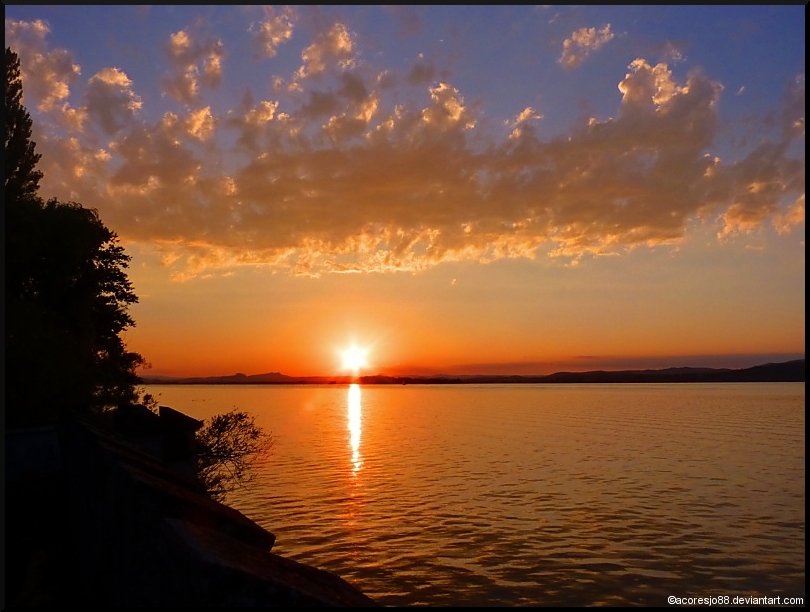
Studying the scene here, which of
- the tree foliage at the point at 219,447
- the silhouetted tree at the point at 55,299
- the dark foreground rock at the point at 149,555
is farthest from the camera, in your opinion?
the tree foliage at the point at 219,447

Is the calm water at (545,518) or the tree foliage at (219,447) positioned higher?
the tree foliage at (219,447)

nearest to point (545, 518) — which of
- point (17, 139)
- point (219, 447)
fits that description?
point (219, 447)

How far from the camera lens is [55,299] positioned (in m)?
31.9

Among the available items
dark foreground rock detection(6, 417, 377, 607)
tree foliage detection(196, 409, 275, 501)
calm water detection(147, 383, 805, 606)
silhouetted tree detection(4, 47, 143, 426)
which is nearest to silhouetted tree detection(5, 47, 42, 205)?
silhouetted tree detection(4, 47, 143, 426)

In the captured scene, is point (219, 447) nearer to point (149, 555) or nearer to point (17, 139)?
point (17, 139)

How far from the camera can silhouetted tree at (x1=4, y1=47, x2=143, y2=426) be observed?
2202 cm

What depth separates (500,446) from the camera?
5706 cm

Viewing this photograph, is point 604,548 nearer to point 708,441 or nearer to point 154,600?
point 154,600

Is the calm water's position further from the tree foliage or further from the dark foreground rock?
the dark foreground rock

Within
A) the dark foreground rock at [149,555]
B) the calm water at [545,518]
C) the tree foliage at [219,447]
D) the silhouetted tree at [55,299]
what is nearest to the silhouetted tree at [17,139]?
the silhouetted tree at [55,299]

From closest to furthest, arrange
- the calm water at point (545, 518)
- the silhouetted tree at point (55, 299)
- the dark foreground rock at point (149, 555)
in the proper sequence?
the dark foreground rock at point (149, 555), the calm water at point (545, 518), the silhouetted tree at point (55, 299)

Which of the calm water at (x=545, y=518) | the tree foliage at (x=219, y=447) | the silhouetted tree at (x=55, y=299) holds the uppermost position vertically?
the silhouetted tree at (x=55, y=299)

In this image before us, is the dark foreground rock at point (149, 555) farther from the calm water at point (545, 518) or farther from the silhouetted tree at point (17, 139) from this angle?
the silhouetted tree at point (17, 139)

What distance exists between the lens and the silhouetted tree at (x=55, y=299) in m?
22.0
